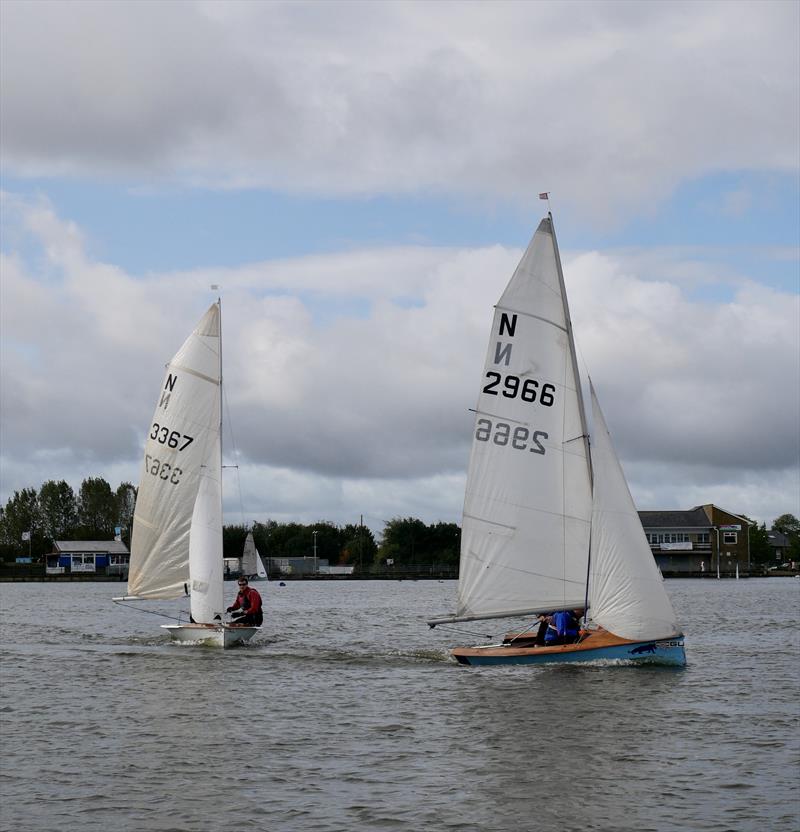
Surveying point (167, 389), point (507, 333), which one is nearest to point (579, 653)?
point (507, 333)

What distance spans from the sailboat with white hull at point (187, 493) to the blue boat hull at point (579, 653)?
380 inches

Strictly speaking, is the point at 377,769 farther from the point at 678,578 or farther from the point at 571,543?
the point at 678,578

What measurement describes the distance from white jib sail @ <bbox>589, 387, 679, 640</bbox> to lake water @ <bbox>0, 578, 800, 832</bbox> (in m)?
1.25

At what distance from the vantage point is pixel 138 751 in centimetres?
2070

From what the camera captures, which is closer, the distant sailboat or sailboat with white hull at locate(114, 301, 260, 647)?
sailboat with white hull at locate(114, 301, 260, 647)

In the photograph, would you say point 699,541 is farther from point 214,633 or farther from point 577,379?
point 577,379

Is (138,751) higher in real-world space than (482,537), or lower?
lower

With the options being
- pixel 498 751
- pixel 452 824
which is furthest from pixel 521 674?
pixel 452 824

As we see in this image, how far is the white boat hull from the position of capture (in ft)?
117

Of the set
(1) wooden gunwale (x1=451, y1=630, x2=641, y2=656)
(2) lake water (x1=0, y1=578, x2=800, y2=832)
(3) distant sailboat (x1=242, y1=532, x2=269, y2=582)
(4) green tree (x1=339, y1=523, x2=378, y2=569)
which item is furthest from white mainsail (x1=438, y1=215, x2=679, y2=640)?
(4) green tree (x1=339, y1=523, x2=378, y2=569)

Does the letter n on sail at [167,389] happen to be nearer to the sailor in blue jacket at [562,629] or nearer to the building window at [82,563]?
the sailor in blue jacket at [562,629]

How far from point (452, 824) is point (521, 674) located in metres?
14.8

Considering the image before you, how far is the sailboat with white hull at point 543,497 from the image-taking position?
2889 cm

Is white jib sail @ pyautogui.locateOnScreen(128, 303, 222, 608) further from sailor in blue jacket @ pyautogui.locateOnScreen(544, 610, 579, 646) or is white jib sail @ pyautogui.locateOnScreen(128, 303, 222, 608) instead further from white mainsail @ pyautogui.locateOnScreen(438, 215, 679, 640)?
sailor in blue jacket @ pyautogui.locateOnScreen(544, 610, 579, 646)
